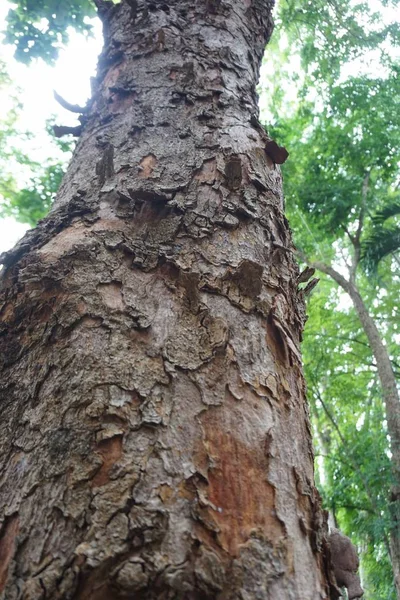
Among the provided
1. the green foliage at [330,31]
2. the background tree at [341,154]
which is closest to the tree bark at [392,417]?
the background tree at [341,154]

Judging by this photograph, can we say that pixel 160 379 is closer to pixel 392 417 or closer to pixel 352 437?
pixel 392 417

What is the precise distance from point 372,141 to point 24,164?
19.7 ft

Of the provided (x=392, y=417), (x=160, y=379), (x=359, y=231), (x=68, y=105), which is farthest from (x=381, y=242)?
(x=160, y=379)

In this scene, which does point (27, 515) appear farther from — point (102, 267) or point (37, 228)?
point (37, 228)

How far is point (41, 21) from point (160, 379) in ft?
15.8

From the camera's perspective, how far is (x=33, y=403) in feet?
3.29

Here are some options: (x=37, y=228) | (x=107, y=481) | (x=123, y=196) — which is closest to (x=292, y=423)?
(x=107, y=481)

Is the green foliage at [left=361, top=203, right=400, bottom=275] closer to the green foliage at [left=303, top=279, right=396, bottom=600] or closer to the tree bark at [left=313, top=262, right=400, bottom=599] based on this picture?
the tree bark at [left=313, top=262, right=400, bottom=599]

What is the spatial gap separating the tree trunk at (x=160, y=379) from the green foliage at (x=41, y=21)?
3.51 m

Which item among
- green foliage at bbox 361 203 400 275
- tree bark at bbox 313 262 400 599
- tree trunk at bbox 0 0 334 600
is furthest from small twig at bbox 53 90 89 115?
green foliage at bbox 361 203 400 275

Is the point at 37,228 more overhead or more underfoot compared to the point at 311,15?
more underfoot

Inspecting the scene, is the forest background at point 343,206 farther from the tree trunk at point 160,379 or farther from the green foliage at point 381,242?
the tree trunk at point 160,379

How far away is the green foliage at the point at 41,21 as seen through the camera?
14.4ft

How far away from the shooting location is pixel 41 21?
466 cm
